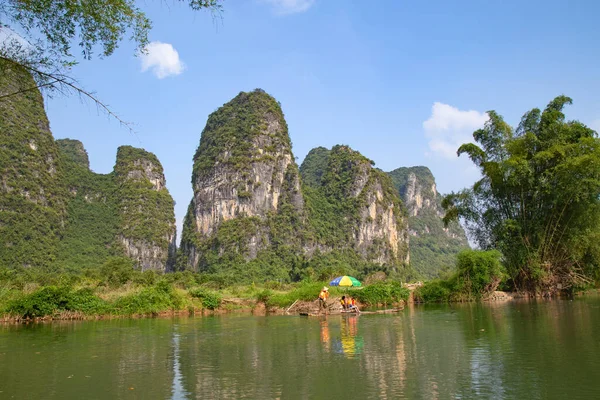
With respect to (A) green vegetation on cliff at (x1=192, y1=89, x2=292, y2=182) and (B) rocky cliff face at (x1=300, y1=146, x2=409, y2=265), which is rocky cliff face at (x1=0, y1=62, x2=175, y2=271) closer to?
(A) green vegetation on cliff at (x1=192, y1=89, x2=292, y2=182)

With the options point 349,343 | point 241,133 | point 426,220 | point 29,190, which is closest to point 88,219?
point 29,190

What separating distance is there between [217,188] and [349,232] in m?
21.9

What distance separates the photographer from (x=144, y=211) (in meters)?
72.4

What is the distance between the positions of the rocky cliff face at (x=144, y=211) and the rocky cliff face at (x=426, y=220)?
183 ft

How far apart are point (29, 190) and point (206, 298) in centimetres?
4830

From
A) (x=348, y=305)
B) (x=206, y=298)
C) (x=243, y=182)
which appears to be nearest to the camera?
(x=348, y=305)

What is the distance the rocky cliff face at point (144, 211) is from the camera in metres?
69.7

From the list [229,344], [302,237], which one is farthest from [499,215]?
[302,237]

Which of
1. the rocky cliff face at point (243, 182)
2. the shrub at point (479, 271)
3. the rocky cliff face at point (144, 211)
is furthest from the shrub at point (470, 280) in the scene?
the rocky cliff face at point (144, 211)

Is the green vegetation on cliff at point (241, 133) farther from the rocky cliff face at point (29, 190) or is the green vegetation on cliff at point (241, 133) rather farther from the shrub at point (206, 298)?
the shrub at point (206, 298)

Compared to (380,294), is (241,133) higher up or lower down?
higher up

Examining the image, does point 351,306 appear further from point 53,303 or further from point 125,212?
point 125,212

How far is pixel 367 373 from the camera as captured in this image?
20.9 feet

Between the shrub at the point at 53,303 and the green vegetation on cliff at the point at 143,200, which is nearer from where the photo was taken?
the shrub at the point at 53,303
